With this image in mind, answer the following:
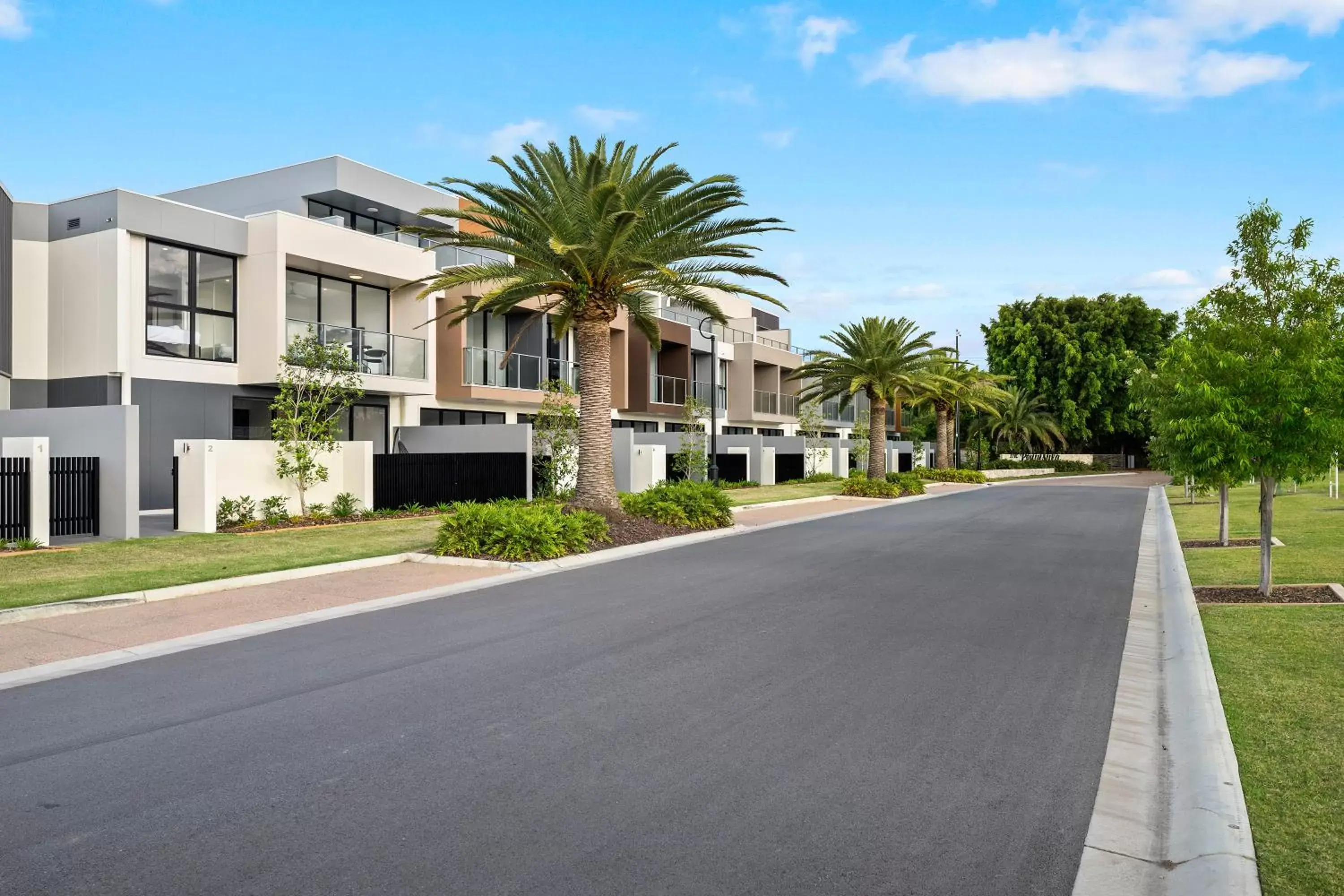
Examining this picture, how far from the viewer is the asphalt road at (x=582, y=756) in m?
3.97

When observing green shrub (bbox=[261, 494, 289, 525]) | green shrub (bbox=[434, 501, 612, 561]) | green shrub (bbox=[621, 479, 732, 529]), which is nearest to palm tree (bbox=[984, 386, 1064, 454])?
green shrub (bbox=[621, 479, 732, 529])

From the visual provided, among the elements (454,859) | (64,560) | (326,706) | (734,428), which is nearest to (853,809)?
(454,859)

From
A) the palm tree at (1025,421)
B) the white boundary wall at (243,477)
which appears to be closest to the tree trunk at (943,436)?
the palm tree at (1025,421)

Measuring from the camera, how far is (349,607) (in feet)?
34.1

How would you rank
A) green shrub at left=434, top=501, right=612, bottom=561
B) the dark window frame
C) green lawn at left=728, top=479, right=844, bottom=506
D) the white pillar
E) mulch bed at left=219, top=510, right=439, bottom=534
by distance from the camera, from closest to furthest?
green shrub at left=434, top=501, right=612, bottom=561 < the white pillar < mulch bed at left=219, top=510, right=439, bottom=534 < the dark window frame < green lawn at left=728, top=479, right=844, bottom=506

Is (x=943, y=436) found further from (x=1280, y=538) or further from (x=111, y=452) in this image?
(x=111, y=452)

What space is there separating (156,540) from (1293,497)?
31.8 metres

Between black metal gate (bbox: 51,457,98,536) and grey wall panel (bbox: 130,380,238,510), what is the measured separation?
5091mm

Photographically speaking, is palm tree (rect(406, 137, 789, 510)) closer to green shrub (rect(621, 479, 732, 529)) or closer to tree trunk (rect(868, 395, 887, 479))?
green shrub (rect(621, 479, 732, 529))

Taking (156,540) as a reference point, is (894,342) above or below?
above

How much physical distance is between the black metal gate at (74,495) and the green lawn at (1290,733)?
16834mm

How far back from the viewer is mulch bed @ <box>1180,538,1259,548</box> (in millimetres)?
16609

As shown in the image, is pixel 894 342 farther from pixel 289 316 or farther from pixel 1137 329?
pixel 1137 329

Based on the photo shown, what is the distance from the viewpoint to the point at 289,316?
2461 centimetres
